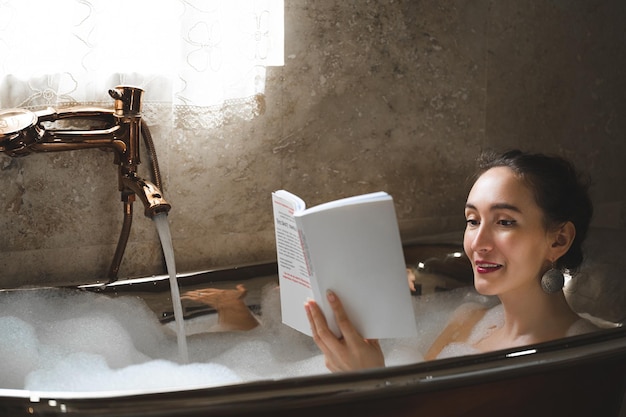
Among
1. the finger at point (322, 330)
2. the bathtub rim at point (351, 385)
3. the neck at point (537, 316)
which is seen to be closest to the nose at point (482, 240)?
the neck at point (537, 316)

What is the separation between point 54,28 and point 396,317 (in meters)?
1.07

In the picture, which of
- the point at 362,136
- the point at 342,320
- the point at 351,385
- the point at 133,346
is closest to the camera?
the point at 351,385

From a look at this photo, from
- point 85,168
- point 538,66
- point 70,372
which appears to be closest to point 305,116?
→ point 85,168

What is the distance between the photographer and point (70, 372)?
4.60 feet

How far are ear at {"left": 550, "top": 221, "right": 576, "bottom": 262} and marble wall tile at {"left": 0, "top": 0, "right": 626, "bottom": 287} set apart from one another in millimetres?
605

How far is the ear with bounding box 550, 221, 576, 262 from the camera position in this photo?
1461 mm

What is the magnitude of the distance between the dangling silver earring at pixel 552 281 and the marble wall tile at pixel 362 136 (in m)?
0.64

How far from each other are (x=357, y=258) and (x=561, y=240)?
53 cm

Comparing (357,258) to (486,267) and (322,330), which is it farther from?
(486,267)

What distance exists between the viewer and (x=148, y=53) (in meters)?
1.80

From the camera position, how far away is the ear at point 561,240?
146 cm

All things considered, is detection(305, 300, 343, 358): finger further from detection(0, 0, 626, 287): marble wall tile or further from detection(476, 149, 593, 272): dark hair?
detection(0, 0, 626, 287): marble wall tile

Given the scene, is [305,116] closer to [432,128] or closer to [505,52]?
[432,128]

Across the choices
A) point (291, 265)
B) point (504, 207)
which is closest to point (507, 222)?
point (504, 207)
